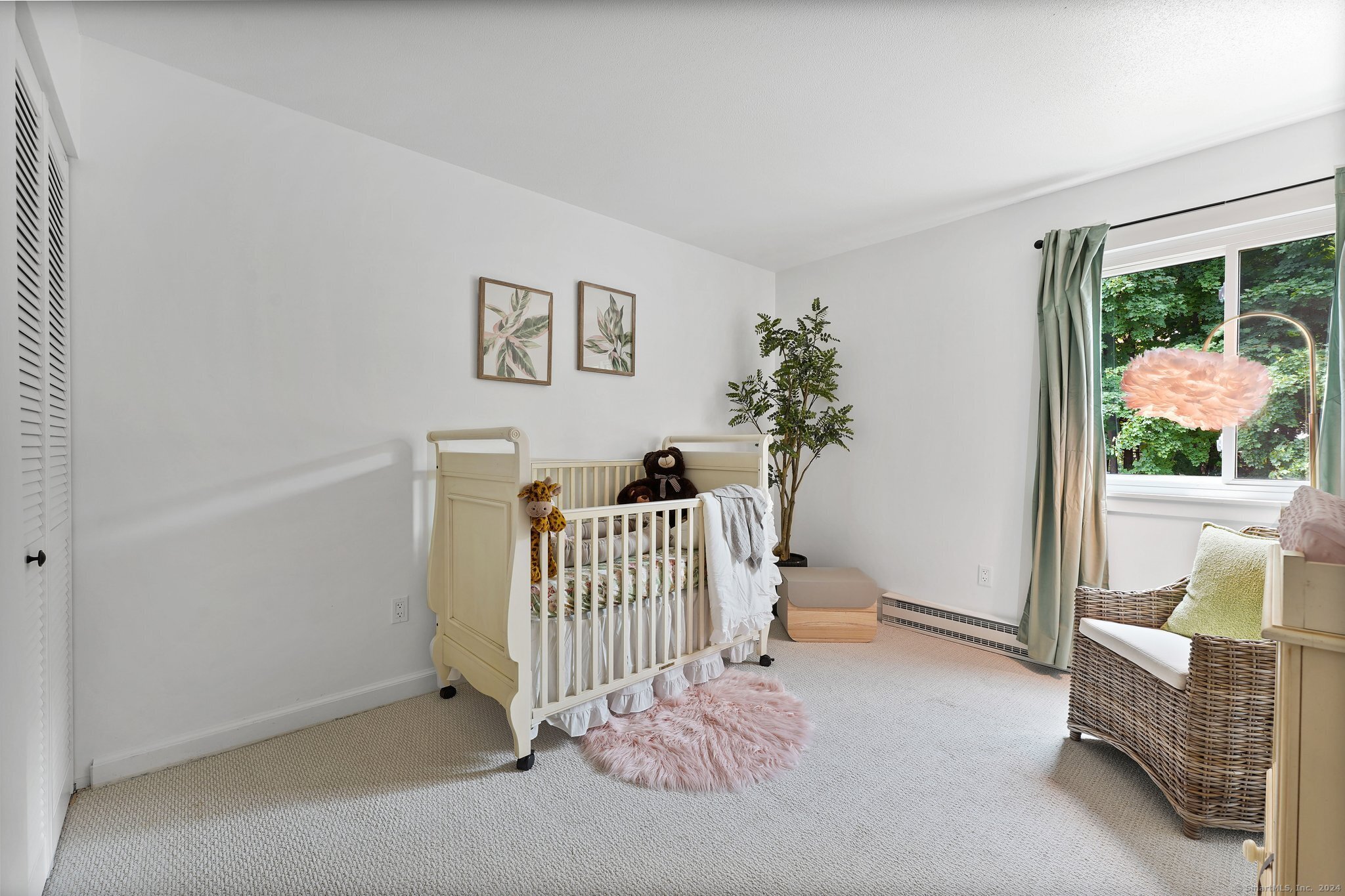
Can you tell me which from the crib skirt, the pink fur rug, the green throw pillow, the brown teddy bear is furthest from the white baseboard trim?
the green throw pillow

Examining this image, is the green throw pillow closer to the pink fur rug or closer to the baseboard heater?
the baseboard heater

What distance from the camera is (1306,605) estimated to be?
2.25ft

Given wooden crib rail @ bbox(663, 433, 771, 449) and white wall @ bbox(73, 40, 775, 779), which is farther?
wooden crib rail @ bbox(663, 433, 771, 449)

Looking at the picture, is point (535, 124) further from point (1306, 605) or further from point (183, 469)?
point (1306, 605)

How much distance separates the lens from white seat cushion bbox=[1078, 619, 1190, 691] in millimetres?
1608

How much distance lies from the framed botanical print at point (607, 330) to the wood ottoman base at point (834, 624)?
5.28ft

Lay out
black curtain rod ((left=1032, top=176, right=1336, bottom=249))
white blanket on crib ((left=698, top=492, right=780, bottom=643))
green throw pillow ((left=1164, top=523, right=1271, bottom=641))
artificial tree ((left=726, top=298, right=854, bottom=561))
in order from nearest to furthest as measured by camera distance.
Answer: green throw pillow ((left=1164, top=523, right=1271, bottom=641)) → black curtain rod ((left=1032, top=176, right=1336, bottom=249)) → white blanket on crib ((left=698, top=492, right=780, bottom=643)) → artificial tree ((left=726, top=298, right=854, bottom=561))

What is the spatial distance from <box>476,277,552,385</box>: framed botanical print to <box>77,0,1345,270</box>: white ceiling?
0.52 meters

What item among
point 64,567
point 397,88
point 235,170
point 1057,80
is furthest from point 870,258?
point 64,567

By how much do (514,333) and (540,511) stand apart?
1.16m

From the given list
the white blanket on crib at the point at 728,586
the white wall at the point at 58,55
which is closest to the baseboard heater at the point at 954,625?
the white blanket on crib at the point at 728,586

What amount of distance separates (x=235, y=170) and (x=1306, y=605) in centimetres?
283

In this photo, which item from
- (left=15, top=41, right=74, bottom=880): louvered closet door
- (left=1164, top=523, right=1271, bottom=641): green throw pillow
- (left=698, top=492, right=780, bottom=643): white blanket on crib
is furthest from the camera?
(left=698, top=492, right=780, bottom=643): white blanket on crib

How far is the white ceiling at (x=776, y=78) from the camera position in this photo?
1.62 m
